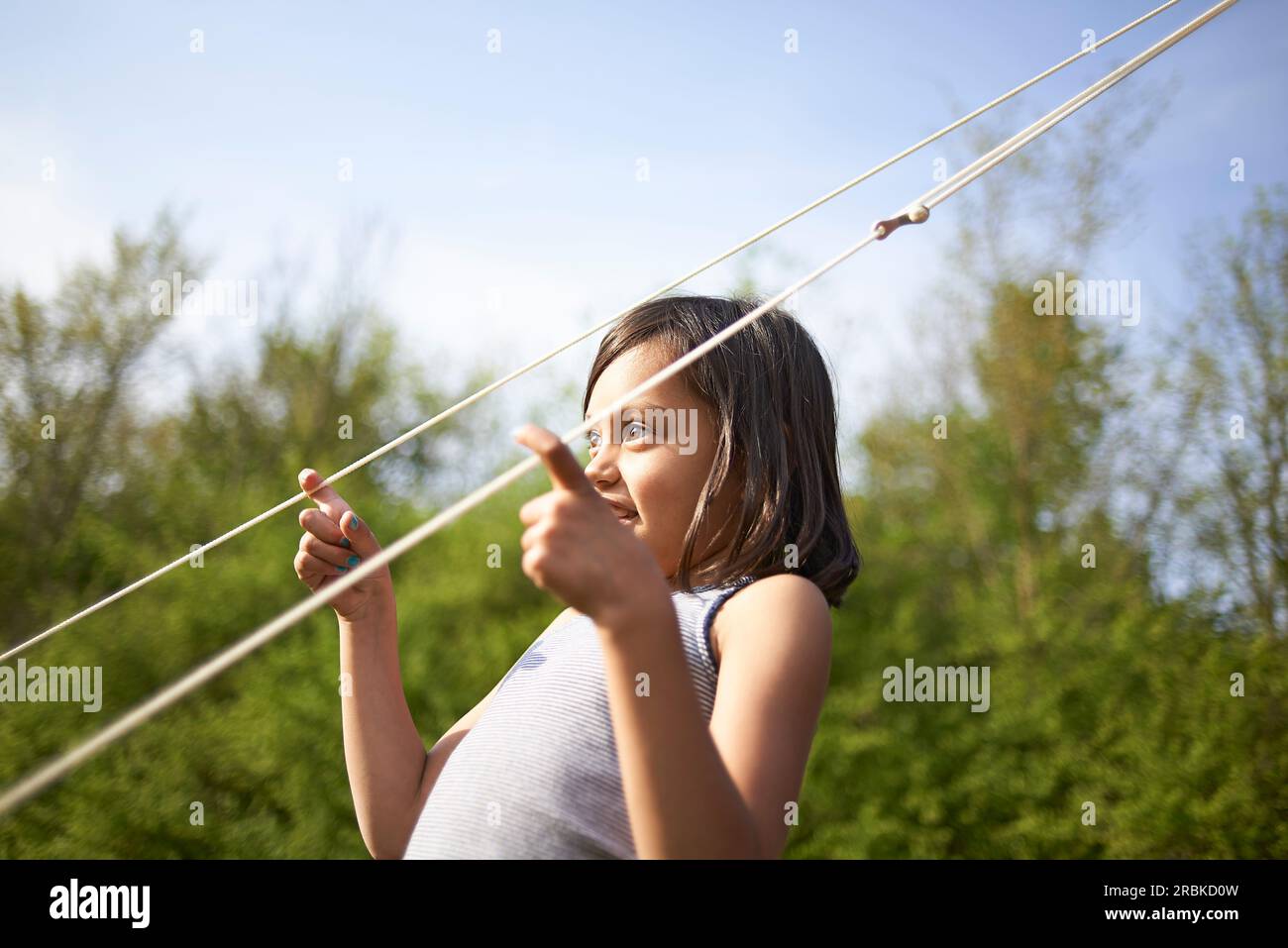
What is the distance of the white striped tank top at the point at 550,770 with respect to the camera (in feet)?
2.80

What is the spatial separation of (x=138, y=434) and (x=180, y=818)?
1827mm

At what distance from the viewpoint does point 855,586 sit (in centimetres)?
507

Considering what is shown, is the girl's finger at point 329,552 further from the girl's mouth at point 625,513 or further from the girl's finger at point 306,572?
the girl's mouth at point 625,513

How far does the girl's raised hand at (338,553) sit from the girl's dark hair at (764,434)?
34 cm

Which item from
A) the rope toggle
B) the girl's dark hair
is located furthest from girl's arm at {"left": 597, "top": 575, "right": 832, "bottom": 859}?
the rope toggle

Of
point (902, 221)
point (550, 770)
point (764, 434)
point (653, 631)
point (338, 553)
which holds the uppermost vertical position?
point (902, 221)

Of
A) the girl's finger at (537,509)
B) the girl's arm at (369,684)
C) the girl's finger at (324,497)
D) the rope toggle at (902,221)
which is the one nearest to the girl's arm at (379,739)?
the girl's arm at (369,684)

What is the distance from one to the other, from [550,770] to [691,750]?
25cm

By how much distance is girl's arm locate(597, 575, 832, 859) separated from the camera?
671mm

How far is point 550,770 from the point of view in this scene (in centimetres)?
88

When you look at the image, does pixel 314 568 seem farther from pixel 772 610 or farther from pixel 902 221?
pixel 902 221

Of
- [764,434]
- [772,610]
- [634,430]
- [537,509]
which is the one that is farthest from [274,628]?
[764,434]

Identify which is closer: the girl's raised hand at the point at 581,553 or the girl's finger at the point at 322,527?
the girl's raised hand at the point at 581,553
